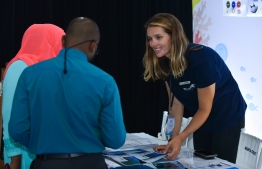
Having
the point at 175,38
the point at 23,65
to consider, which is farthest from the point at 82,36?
the point at 175,38

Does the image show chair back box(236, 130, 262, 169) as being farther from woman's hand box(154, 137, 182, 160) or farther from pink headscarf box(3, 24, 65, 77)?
pink headscarf box(3, 24, 65, 77)

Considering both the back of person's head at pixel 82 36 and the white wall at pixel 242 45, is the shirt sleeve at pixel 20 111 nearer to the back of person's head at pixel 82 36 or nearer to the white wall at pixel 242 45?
the back of person's head at pixel 82 36

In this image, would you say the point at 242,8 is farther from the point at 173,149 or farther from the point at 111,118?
the point at 111,118

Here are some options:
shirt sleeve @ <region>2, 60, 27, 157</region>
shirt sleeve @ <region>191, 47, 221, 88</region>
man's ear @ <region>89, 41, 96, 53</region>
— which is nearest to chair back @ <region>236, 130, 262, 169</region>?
shirt sleeve @ <region>191, 47, 221, 88</region>

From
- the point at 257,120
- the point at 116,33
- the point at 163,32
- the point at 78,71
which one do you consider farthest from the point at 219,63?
the point at 116,33

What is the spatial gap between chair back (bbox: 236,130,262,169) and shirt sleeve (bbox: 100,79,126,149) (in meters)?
1.02

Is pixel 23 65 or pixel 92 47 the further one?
pixel 23 65

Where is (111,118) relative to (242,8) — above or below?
below

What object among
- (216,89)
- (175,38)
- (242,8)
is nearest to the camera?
(175,38)

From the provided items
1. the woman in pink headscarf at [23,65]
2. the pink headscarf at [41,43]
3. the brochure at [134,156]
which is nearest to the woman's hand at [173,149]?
the brochure at [134,156]

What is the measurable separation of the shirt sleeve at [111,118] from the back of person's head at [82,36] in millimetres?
179

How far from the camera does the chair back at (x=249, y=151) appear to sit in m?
2.17

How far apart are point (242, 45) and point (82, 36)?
2.53 m

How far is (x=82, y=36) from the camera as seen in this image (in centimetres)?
148
